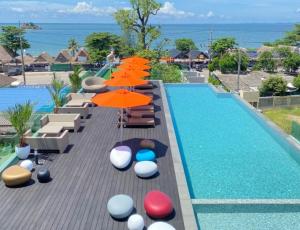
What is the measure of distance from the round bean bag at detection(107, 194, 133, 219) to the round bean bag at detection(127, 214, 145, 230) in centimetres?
36

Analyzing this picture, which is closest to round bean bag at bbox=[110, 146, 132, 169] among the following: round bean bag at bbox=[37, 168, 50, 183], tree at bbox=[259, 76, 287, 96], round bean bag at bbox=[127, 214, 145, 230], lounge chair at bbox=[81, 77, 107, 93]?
round bean bag at bbox=[37, 168, 50, 183]

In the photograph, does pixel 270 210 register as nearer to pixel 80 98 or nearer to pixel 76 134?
pixel 76 134

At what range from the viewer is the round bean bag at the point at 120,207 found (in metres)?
6.70

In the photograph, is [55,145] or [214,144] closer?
[55,145]

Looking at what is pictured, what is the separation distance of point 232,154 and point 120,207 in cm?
646

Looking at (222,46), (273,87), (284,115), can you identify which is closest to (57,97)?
(284,115)

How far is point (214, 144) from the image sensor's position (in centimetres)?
1309

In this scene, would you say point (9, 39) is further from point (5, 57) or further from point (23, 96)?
point (23, 96)

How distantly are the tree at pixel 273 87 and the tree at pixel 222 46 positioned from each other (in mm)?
33469

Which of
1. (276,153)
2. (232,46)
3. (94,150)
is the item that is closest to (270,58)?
(232,46)

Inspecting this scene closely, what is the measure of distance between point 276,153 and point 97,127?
647 centimetres

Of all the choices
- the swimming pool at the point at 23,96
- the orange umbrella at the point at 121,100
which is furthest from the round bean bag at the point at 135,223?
the swimming pool at the point at 23,96

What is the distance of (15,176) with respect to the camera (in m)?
8.08

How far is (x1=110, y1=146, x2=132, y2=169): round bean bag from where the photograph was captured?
29.7 ft
